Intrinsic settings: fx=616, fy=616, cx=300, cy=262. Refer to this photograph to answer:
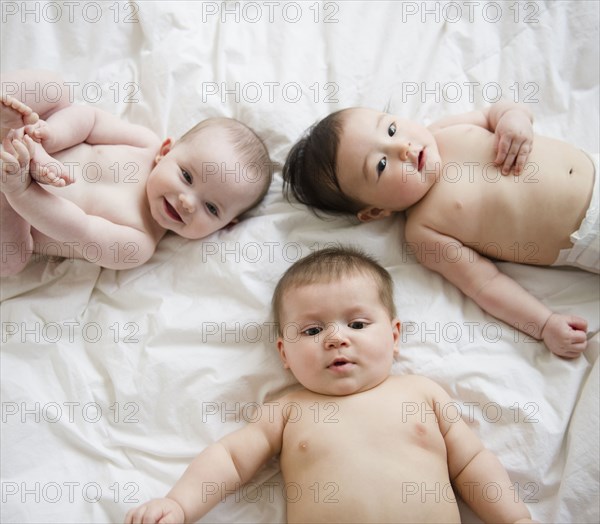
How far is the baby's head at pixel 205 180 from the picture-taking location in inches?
61.4

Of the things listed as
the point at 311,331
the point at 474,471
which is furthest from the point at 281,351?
the point at 474,471

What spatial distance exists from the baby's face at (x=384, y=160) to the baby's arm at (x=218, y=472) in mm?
581

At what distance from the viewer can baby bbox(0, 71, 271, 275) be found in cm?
150

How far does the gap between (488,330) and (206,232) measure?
75 centimetres

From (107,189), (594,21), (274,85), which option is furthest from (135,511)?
(594,21)

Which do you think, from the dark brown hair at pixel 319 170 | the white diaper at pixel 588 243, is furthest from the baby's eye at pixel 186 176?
the white diaper at pixel 588 243

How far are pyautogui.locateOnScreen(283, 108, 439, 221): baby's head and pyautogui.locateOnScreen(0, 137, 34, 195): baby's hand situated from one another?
66 centimetres

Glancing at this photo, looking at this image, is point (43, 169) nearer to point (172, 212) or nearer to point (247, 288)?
point (172, 212)

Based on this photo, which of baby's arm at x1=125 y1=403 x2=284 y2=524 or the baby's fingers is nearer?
baby's arm at x1=125 y1=403 x2=284 y2=524

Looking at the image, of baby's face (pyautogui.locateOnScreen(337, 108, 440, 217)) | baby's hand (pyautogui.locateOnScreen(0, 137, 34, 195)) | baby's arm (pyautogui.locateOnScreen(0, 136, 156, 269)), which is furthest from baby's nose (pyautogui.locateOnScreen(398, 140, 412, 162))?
baby's hand (pyautogui.locateOnScreen(0, 137, 34, 195))

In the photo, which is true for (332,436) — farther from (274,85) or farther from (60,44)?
(60,44)

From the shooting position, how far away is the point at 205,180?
1563 mm

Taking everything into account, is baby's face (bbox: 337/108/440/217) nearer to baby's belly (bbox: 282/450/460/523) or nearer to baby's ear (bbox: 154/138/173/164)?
baby's ear (bbox: 154/138/173/164)

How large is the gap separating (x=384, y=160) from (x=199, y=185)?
0.47 meters
